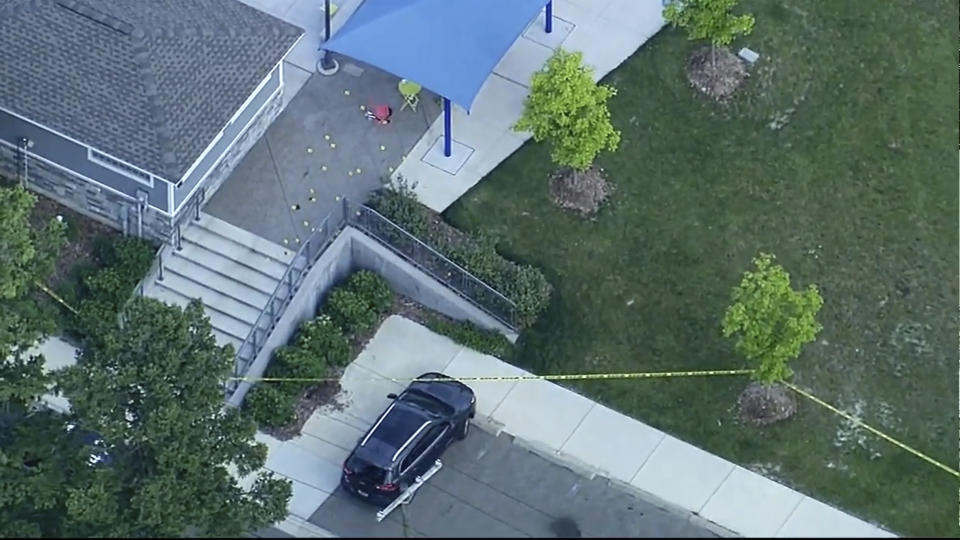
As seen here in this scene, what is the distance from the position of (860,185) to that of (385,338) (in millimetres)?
10154

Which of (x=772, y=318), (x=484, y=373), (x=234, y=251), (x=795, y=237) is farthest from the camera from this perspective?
(x=795, y=237)

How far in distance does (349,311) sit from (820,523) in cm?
987

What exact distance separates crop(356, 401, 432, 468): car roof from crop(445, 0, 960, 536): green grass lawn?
317 centimetres

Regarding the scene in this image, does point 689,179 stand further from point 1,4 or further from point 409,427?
point 1,4

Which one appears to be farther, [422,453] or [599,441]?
[599,441]

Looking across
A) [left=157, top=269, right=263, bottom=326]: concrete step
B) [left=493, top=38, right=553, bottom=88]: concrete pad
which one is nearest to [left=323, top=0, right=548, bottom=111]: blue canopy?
[left=493, top=38, right=553, bottom=88]: concrete pad

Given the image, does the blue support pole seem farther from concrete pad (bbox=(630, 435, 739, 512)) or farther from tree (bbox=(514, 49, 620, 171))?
concrete pad (bbox=(630, 435, 739, 512))

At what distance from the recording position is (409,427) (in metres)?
40.0

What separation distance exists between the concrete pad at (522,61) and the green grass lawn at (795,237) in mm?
1633

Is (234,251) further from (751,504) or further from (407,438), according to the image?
(751,504)

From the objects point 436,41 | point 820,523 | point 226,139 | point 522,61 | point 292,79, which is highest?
point 292,79

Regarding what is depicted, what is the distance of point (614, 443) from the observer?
4106 centimetres

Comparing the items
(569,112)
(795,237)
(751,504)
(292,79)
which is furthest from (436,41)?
(751,504)

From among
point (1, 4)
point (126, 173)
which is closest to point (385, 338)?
point (126, 173)
